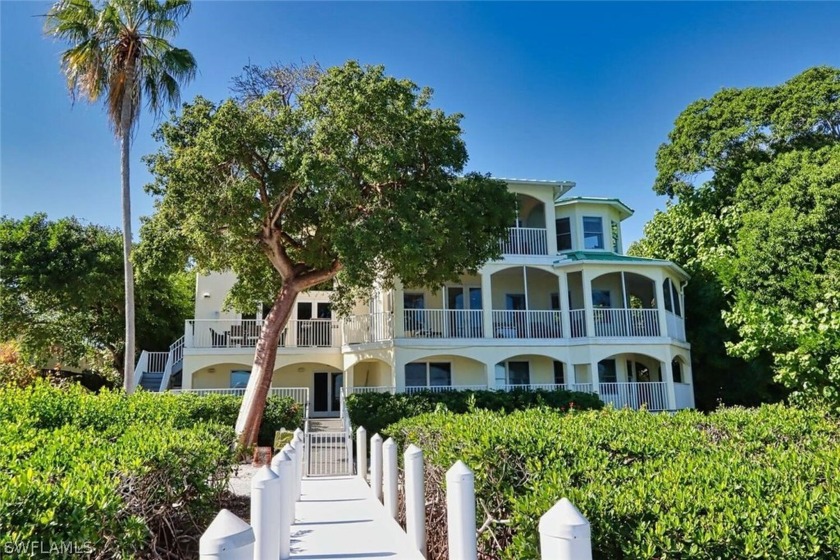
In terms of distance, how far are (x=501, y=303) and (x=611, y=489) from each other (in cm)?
1905

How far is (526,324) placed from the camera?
20469mm

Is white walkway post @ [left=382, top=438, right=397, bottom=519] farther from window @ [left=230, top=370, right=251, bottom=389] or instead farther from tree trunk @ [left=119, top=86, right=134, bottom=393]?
window @ [left=230, top=370, right=251, bottom=389]

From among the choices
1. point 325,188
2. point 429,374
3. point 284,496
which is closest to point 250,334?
point 429,374

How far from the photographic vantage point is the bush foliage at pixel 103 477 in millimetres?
3004

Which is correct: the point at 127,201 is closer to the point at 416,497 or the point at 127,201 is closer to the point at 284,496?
the point at 284,496

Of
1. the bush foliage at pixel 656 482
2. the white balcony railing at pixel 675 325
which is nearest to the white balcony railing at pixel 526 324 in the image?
the white balcony railing at pixel 675 325

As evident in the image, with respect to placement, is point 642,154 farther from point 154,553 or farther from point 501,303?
point 154,553

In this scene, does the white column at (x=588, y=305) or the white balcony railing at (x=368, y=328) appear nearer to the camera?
the white balcony railing at (x=368, y=328)

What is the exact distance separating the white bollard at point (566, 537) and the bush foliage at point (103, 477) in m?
2.40

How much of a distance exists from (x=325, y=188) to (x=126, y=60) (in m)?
9.58

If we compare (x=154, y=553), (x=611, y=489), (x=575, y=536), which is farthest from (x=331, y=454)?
(x=575, y=536)

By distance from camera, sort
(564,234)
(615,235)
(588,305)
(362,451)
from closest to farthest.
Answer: (362,451)
(588,305)
(564,234)
(615,235)

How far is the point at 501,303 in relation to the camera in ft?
74.4

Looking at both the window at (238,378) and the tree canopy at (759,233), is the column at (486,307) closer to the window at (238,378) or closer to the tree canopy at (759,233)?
the tree canopy at (759,233)
